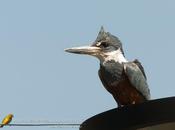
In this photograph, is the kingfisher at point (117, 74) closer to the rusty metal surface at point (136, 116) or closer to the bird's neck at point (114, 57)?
the bird's neck at point (114, 57)

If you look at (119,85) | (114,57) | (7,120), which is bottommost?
(7,120)

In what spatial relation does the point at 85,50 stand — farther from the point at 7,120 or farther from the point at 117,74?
the point at 7,120

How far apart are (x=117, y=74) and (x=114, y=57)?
0.42 feet

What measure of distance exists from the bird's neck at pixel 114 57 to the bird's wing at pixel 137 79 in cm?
6

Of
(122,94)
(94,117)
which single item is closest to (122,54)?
(122,94)

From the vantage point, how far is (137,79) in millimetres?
3385

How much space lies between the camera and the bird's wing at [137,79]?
3332mm

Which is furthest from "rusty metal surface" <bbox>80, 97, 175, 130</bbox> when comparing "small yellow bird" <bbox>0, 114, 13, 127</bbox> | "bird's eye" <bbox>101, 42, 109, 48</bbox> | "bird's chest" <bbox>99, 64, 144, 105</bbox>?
"small yellow bird" <bbox>0, 114, 13, 127</bbox>

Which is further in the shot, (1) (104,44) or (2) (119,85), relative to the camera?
(1) (104,44)

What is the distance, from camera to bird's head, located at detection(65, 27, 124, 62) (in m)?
3.32

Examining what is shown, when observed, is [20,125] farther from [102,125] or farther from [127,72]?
[102,125]

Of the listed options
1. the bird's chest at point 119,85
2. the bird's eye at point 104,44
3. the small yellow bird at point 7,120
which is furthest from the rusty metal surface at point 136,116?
the small yellow bird at point 7,120

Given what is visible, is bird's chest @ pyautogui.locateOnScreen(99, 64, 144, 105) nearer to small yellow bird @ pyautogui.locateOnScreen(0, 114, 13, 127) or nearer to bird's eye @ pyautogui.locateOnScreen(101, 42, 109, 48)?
bird's eye @ pyautogui.locateOnScreen(101, 42, 109, 48)

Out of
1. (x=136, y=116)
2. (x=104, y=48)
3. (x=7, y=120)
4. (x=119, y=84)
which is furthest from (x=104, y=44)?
(x=7, y=120)
